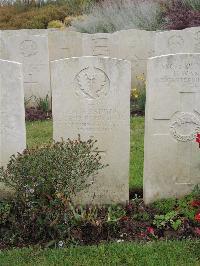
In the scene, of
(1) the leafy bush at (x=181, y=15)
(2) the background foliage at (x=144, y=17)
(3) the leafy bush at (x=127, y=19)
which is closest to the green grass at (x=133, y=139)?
(1) the leafy bush at (x=181, y=15)

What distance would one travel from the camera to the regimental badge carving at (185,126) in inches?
206

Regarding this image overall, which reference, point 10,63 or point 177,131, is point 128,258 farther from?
point 10,63

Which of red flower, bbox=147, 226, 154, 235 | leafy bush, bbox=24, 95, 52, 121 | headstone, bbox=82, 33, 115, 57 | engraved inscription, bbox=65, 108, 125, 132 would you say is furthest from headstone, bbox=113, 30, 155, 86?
red flower, bbox=147, 226, 154, 235

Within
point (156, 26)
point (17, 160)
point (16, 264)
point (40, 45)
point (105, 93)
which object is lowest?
point (16, 264)

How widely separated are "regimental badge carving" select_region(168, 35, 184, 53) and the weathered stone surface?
563 cm

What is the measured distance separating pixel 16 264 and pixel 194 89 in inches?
97.6

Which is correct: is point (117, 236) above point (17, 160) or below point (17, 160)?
below

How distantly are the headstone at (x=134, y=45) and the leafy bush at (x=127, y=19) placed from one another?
12.5 feet

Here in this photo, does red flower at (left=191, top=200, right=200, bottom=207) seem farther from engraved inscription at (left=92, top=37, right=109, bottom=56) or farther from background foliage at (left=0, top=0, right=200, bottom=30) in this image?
background foliage at (left=0, top=0, right=200, bottom=30)

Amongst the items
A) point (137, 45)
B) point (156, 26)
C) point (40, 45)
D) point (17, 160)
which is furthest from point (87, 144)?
point (156, 26)

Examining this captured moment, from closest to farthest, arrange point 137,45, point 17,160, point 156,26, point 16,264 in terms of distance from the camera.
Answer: point 16,264 → point 17,160 → point 137,45 → point 156,26

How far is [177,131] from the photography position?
5.29m

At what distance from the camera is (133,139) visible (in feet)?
25.5

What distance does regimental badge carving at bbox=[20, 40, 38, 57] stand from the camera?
1006 cm
